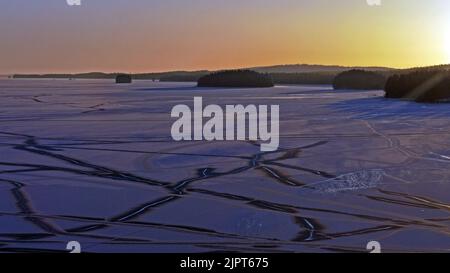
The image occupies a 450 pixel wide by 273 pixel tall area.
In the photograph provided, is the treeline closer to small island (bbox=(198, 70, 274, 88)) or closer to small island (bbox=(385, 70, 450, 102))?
small island (bbox=(198, 70, 274, 88))

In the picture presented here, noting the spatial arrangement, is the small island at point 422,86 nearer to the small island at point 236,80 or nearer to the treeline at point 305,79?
the small island at point 236,80

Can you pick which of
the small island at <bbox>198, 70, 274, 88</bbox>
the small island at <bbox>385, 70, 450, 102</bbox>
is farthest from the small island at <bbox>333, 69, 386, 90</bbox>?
the small island at <bbox>385, 70, 450, 102</bbox>

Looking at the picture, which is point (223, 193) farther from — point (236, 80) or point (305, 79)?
point (305, 79)

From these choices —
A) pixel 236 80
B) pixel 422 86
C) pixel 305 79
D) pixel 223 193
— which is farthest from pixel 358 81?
pixel 223 193

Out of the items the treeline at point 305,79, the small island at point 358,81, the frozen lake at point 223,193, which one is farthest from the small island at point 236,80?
the frozen lake at point 223,193

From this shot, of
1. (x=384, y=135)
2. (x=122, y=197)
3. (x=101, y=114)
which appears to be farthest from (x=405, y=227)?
(x=101, y=114)
